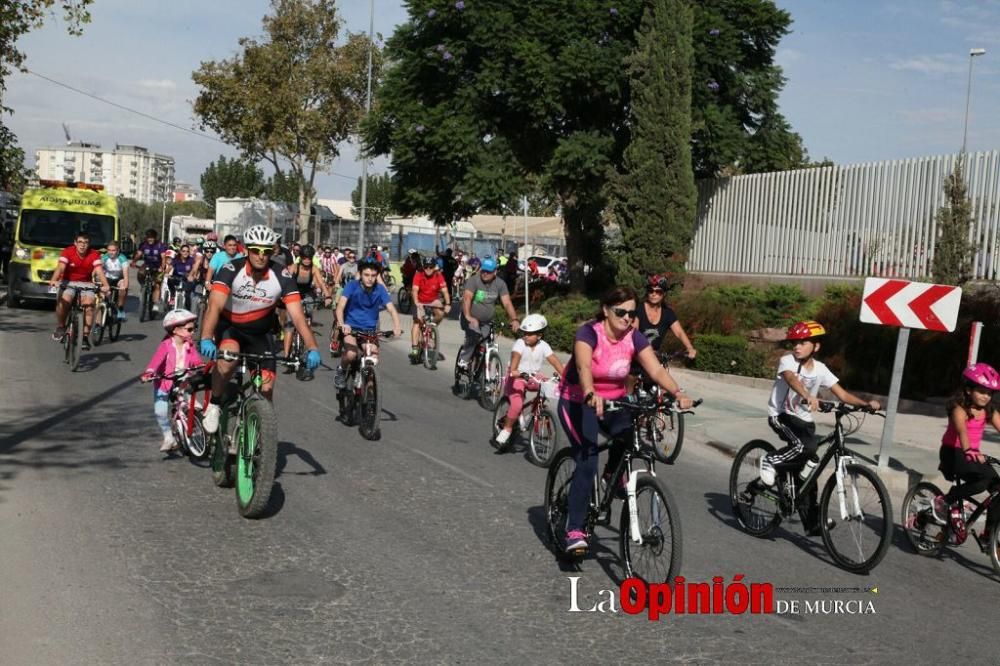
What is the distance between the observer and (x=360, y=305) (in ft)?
40.4

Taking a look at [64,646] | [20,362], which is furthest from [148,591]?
[20,362]

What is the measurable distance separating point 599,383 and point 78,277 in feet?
37.7

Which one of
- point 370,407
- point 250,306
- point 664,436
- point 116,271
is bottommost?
point 664,436

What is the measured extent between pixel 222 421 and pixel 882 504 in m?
4.81

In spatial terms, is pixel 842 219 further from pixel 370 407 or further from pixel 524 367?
pixel 370 407

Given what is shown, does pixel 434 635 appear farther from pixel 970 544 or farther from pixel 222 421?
pixel 970 544

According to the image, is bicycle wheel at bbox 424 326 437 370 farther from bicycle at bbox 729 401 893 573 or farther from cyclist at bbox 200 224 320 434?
bicycle at bbox 729 401 893 573

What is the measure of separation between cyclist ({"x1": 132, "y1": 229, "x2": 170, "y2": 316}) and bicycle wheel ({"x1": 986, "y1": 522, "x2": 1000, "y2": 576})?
1936 centimetres

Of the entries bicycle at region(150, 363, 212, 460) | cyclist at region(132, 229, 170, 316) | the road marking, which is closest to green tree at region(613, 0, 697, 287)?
cyclist at region(132, 229, 170, 316)

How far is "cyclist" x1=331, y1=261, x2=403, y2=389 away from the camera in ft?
39.8

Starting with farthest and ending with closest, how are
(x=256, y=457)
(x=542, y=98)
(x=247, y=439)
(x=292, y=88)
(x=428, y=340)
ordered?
(x=292, y=88)
(x=542, y=98)
(x=428, y=340)
(x=247, y=439)
(x=256, y=457)

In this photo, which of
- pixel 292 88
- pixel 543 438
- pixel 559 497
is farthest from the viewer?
pixel 292 88

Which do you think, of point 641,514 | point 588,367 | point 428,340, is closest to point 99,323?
point 428,340

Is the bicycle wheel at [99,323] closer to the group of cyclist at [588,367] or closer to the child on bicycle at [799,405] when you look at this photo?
the group of cyclist at [588,367]
